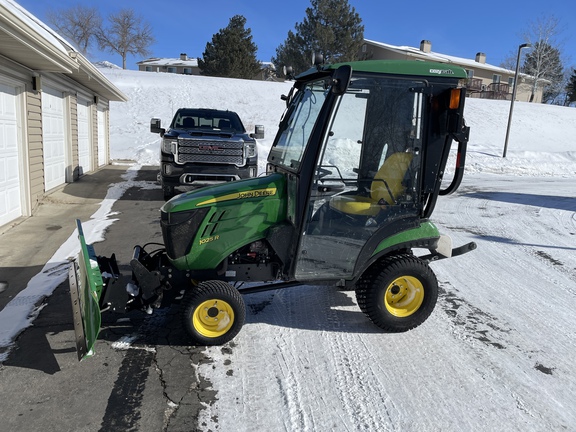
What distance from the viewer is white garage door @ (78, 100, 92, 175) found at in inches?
524

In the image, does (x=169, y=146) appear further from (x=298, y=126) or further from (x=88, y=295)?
(x=88, y=295)

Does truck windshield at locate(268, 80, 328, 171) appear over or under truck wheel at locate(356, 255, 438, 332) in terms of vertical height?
over

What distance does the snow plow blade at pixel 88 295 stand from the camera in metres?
3.05

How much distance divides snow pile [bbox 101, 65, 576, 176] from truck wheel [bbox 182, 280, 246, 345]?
14.2 m

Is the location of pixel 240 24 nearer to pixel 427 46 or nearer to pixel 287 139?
pixel 427 46

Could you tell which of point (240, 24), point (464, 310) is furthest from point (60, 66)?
point (240, 24)

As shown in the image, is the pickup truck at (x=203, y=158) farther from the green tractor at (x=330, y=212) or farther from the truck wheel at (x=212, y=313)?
the truck wheel at (x=212, y=313)

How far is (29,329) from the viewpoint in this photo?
148 inches

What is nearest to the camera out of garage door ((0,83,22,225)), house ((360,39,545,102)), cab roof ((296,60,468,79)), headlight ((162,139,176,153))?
cab roof ((296,60,468,79))

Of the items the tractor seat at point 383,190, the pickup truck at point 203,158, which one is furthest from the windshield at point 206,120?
the tractor seat at point 383,190

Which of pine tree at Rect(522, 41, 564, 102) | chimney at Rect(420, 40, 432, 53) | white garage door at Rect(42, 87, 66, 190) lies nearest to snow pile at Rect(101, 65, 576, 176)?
white garage door at Rect(42, 87, 66, 190)

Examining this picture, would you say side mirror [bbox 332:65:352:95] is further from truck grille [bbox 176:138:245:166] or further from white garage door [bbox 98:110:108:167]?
white garage door [bbox 98:110:108:167]

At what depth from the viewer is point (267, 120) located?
27.2 m

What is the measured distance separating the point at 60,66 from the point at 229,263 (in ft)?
20.8
